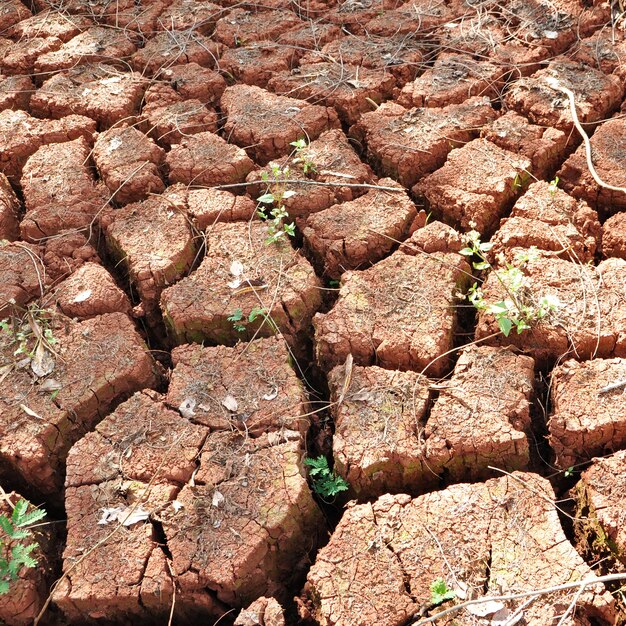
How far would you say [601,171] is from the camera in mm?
3303

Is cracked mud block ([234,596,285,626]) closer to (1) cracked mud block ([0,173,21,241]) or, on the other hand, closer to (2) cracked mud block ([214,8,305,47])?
(1) cracked mud block ([0,173,21,241])

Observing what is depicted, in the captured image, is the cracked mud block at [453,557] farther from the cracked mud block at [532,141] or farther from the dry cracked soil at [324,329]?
the cracked mud block at [532,141]

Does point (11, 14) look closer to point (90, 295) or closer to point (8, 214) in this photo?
point (8, 214)

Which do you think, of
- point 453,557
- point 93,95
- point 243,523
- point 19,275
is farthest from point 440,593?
point 93,95

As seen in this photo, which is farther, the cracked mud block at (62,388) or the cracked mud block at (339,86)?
the cracked mud block at (339,86)

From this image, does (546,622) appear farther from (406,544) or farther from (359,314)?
(359,314)

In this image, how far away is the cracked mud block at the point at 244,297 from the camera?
9.69 ft

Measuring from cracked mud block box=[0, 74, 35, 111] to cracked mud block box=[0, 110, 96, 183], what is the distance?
0.21 meters

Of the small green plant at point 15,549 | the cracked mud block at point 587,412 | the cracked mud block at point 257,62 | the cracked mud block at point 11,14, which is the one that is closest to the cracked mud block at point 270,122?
the cracked mud block at point 257,62

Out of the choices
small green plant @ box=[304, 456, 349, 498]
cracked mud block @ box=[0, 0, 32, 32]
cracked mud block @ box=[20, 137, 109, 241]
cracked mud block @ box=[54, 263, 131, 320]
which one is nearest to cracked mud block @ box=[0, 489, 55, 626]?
cracked mud block @ box=[54, 263, 131, 320]

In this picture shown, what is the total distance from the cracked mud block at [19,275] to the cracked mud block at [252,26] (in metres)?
2.01

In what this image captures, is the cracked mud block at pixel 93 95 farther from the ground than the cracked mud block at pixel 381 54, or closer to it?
closer to it

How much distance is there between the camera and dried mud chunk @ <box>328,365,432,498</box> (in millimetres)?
2492

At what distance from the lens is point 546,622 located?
209 cm
